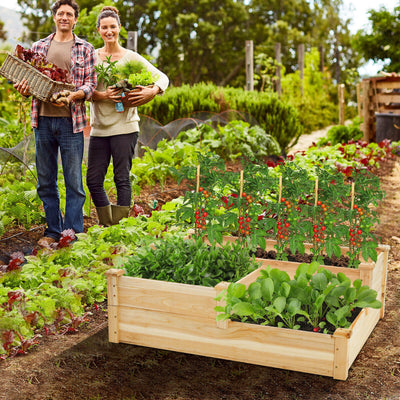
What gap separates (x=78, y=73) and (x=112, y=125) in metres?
0.47

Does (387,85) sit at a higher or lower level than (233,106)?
higher

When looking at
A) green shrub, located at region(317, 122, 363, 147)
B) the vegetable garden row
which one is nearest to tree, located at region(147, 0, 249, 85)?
green shrub, located at region(317, 122, 363, 147)

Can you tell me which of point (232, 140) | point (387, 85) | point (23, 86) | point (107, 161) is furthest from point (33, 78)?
point (387, 85)

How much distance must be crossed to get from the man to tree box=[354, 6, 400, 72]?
16.2 metres

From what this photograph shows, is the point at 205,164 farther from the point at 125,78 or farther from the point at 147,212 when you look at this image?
the point at 147,212

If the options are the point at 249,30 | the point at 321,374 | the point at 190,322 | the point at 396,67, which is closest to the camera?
the point at 321,374

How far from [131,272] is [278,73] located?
14.8 metres

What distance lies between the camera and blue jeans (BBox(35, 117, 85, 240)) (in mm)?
4480

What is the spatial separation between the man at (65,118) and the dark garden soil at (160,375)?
1436 millimetres

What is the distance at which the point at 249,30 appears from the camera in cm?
2778

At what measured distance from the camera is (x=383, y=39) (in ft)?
63.7

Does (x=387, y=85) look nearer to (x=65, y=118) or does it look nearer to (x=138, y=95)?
(x=138, y=95)

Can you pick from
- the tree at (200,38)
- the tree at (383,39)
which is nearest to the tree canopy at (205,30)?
the tree at (200,38)

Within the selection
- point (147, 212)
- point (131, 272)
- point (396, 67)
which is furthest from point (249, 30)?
point (131, 272)
